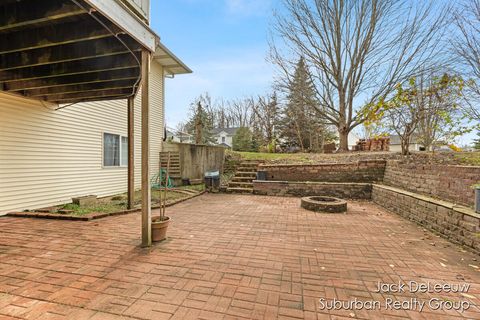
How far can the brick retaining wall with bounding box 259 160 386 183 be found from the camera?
24.5ft

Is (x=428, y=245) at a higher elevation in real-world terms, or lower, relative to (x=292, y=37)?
lower

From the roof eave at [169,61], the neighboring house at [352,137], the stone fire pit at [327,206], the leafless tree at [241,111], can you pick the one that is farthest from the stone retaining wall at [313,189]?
the leafless tree at [241,111]

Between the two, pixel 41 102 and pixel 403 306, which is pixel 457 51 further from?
pixel 41 102

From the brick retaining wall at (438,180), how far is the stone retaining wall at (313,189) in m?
0.89

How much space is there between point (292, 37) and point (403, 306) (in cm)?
1308

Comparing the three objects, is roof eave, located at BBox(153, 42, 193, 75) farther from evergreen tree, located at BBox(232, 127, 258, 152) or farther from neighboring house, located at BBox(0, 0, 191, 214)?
evergreen tree, located at BBox(232, 127, 258, 152)

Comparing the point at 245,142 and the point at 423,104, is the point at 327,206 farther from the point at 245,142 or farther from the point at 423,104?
the point at 245,142

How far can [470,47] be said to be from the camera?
708 centimetres

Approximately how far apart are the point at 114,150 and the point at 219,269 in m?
7.05

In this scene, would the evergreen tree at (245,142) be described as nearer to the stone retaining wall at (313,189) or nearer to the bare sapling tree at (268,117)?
the bare sapling tree at (268,117)

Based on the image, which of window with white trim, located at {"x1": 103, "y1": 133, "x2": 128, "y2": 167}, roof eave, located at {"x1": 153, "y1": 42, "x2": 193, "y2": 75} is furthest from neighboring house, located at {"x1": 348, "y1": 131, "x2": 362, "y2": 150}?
window with white trim, located at {"x1": 103, "y1": 133, "x2": 128, "y2": 167}

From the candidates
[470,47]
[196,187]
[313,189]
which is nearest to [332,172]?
[313,189]

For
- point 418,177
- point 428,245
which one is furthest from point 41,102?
point 418,177

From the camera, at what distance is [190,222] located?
453cm
